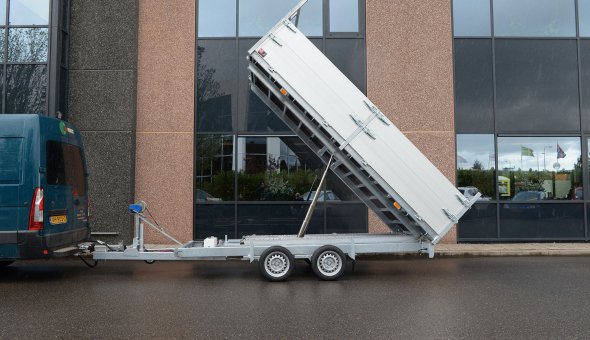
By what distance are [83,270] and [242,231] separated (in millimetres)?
4117

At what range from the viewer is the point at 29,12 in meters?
11.0

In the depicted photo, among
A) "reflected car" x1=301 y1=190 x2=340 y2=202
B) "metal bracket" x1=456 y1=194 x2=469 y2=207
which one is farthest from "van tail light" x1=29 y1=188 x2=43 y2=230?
"metal bracket" x1=456 y1=194 x2=469 y2=207

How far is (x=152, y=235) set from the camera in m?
11.6

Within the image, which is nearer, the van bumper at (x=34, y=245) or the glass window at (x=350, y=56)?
the van bumper at (x=34, y=245)


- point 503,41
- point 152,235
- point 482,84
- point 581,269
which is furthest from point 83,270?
point 503,41

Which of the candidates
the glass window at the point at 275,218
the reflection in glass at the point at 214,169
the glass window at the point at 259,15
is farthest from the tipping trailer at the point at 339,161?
the glass window at the point at 259,15

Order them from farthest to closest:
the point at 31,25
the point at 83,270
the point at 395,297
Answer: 1. the point at 31,25
2. the point at 83,270
3. the point at 395,297

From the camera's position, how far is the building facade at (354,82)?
38.1ft

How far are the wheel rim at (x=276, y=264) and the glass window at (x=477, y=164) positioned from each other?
20.7 ft

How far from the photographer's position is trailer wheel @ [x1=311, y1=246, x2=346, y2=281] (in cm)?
751

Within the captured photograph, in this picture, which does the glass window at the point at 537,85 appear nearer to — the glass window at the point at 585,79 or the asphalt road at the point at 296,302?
the glass window at the point at 585,79

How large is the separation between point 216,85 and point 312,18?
299cm

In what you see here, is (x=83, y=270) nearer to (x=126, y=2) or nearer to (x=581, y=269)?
(x=126, y=2)

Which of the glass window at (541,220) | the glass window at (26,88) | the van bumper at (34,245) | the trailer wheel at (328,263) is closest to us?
the van bumper at (34,245)
